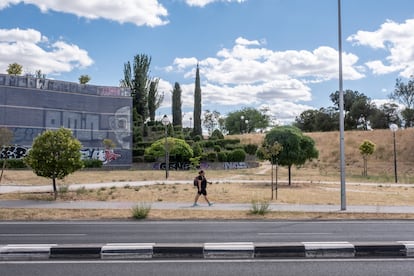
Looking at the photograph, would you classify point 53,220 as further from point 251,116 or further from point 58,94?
point 251,116

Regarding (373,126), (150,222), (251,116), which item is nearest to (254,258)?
(150,222)

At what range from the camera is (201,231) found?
12078 mm

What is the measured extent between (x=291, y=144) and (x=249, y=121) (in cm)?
8286

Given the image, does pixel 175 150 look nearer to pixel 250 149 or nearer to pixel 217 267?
pixel 250 149

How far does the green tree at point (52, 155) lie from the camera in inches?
783

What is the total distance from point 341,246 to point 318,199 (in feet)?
41.1

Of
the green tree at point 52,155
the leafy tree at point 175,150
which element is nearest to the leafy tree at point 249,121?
the leafy tree at point 175,150

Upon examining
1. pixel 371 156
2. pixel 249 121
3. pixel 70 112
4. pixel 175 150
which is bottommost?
pixel 371 156

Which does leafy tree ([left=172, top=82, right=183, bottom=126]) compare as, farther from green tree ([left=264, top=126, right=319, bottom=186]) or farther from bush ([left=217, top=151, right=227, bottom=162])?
green tree ([left=264, top=126, right=319, bottom=186])

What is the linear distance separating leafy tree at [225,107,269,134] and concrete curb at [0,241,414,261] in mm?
101521

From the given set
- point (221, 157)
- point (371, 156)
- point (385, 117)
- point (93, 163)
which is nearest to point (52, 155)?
point (93, 163)

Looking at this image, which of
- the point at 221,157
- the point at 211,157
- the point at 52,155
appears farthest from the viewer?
the point at 221,157

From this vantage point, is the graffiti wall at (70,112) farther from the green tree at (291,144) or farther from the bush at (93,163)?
→ the green tree at (291,144)

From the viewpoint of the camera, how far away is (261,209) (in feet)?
52.1
